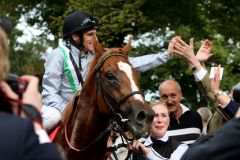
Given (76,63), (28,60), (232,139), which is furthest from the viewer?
(28,60)

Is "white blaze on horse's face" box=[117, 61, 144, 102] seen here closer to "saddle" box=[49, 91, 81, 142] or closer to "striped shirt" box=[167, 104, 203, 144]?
"saddle" box=[49, 91, 81, 142]

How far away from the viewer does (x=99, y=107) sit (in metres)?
6.46

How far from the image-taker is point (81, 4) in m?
20.7

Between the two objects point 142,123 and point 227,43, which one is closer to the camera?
point 142,123

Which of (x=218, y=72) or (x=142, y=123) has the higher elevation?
(x=218, y=72)

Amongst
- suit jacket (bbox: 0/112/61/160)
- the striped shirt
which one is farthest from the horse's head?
suit jacket (bbox: 0/112/61/160)

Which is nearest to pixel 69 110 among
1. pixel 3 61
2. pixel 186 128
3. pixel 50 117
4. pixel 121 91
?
pixel 50 117

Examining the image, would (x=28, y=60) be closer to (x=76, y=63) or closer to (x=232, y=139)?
(x=76, y=63)

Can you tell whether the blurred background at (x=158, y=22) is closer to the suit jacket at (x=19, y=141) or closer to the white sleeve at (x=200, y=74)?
the white sleeve at (x=200, y=74)

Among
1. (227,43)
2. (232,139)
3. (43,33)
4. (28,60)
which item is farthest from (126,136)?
(28,60)

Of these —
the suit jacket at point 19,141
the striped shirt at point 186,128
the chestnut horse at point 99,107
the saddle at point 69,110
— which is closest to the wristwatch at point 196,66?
the chestnut horse at point 99,107

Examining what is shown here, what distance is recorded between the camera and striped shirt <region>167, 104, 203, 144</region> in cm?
801

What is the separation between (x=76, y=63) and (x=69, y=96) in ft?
1.28

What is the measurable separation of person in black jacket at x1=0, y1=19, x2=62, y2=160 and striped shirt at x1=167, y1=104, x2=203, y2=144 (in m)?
5.15
